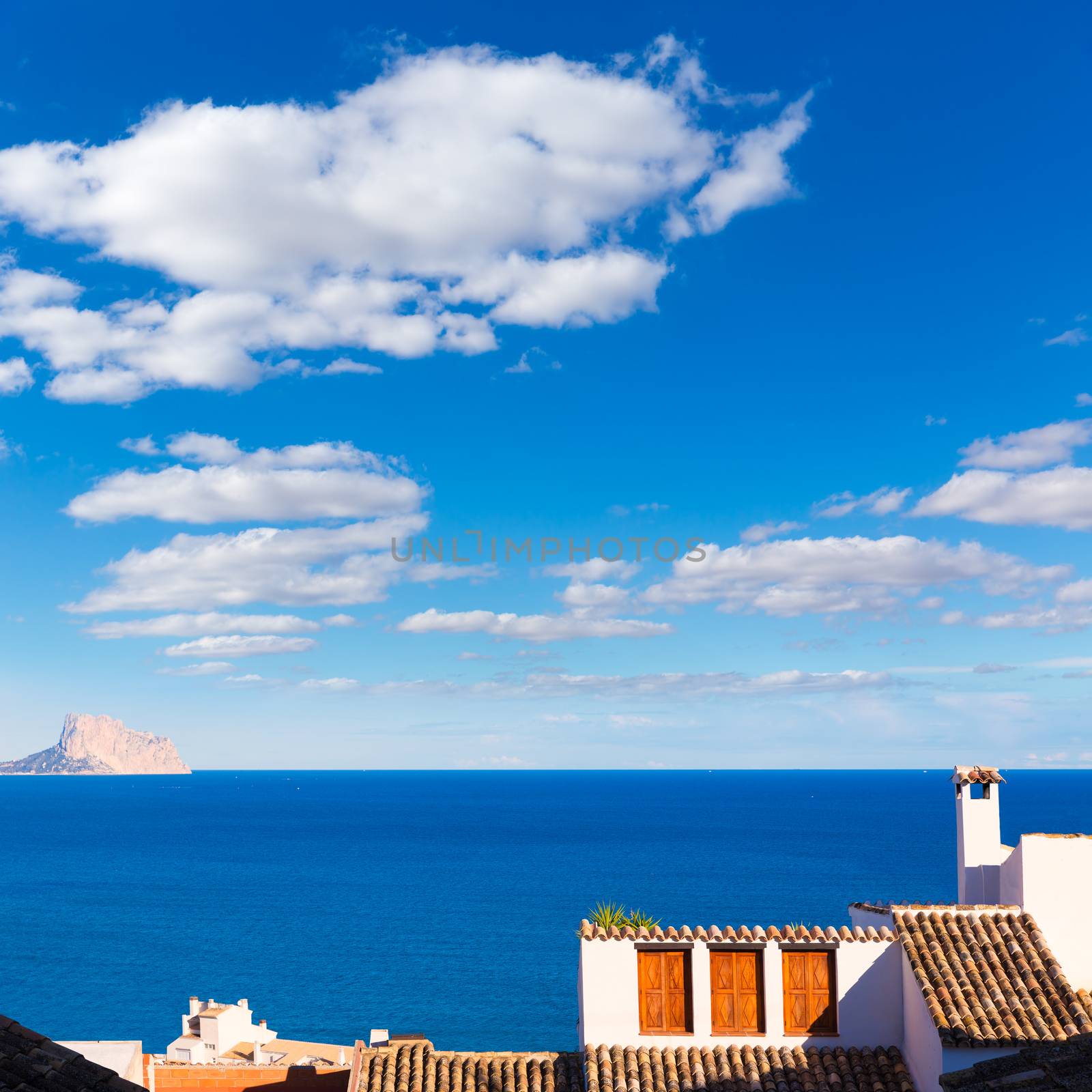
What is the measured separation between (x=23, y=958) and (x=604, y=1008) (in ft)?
238

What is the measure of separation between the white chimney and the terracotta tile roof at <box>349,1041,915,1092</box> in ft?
Result: 12.8

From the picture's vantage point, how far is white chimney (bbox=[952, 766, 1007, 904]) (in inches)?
782

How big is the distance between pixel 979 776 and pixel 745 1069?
7.17m

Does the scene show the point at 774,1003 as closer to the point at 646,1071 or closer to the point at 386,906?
the point at 646,1071

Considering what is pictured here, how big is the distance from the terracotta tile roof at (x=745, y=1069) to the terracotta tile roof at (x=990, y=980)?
1.77 meters

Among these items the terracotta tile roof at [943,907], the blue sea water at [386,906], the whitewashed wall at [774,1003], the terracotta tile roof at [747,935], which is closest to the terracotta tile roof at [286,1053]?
the blue sea water at [386,906]

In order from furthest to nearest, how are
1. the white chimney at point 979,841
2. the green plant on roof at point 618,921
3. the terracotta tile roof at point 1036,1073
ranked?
the white chimney at point 979,841 → the green plant on roof at point 618,921 → the terracotta tile roof at point 1036,1073

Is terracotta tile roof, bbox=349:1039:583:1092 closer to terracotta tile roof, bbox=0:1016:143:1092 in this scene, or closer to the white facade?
terracotta tile roof, bbox=0:1016:143:1092

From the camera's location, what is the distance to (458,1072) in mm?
17594

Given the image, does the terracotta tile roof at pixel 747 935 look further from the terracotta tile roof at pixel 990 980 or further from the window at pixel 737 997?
the terracotta tile roof at pixel 990 980

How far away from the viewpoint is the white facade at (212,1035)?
36.8 m

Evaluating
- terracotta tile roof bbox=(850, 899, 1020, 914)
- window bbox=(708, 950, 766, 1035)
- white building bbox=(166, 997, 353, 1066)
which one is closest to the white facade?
white building bbox=(166, 997, 353, 1066)

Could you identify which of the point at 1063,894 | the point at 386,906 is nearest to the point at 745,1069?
the point at 1063,894

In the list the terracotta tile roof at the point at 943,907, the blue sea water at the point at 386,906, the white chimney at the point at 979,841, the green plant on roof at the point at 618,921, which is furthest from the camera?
the blue sea water at the point at 386,906
